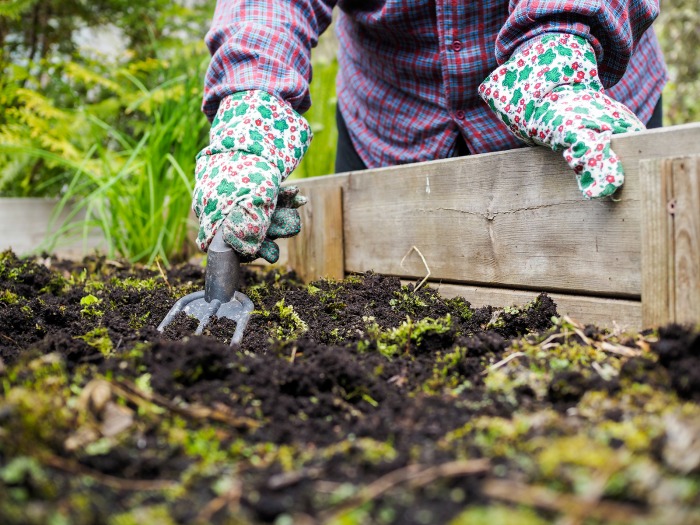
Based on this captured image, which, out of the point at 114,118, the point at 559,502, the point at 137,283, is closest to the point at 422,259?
the point at 137,283

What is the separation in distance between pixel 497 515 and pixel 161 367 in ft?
2.12

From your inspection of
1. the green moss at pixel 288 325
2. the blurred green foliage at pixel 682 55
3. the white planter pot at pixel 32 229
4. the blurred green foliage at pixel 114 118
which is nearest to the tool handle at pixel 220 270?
the green moss at pixel 288 325

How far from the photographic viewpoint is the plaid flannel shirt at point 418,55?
5.26ft

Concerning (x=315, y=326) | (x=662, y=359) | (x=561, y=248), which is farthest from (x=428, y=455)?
(x=561, y=248)

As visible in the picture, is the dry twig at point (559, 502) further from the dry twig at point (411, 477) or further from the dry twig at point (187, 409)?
the dry twig at point (187, 409)

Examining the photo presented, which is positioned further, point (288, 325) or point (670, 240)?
point (288, 325)

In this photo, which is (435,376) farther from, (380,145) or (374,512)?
(380,145)

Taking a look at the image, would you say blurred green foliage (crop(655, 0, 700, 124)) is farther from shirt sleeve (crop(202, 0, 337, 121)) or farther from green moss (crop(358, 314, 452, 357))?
green moss (crop(358, 314, 452, 357))

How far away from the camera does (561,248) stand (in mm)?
1567

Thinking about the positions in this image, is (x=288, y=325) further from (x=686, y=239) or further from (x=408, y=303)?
(x=686, y=239)

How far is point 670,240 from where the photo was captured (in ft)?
3.99

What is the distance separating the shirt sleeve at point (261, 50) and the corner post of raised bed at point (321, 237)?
504 mm

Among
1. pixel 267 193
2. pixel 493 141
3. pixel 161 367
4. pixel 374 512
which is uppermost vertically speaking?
pixel 493 141

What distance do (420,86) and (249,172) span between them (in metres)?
0.88
